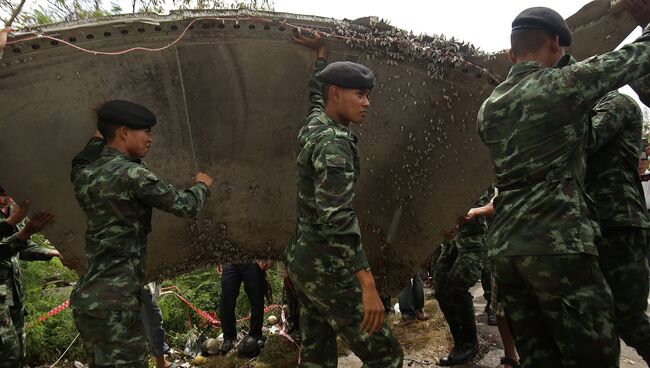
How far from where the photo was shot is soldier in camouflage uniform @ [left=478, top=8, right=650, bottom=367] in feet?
5.52

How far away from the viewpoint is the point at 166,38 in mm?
2609

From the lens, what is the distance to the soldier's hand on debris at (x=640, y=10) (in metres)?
2.18

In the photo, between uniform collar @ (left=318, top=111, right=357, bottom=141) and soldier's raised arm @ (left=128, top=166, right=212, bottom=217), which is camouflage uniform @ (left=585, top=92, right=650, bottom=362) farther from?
soldier's raised arm @ (left=128, top=166, right=212, bottom=217)

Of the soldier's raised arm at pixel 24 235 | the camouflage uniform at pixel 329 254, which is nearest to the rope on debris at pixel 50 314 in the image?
the soldier's raised arm at pixel 24 235

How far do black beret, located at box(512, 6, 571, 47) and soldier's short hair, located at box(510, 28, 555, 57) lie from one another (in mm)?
18

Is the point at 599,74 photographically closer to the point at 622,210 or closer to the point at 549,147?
the point at 549,147

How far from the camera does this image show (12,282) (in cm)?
314

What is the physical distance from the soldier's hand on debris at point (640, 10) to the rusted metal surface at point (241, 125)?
1.18 feet

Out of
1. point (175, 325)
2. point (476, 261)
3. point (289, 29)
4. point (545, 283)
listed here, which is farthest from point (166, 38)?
point (175, 325)

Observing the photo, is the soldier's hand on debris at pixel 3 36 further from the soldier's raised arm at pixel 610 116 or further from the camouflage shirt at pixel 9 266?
the soldier's raised arm at pixel 610 116

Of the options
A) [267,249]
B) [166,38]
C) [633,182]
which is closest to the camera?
[633,182]

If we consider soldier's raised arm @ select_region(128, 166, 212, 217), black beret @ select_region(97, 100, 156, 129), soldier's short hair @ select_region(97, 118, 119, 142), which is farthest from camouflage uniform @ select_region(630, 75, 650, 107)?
soldier's short hair @ select_region(97, 118, 119, 142)

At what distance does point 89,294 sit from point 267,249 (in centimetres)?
129

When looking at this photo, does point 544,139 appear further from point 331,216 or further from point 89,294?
point 89,294
